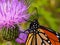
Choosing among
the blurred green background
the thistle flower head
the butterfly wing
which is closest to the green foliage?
the blurred green background

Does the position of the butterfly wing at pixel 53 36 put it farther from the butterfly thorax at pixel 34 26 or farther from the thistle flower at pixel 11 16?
the thistle flower at pixel 11 16

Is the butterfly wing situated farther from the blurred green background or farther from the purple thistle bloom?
the blurred green background

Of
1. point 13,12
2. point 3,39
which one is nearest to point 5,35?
point 3,39

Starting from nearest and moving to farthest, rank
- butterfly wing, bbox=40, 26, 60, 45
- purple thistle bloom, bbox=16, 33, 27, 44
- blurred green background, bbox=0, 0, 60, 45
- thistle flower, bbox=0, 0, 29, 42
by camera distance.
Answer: butterfly wing, bbox=40, 26, 60, 45, thistle flower, bbox=0, 0, 29, 42, purple thistle bloom, bbox=16, 33, 27, 44, blurred green background, bbox=0, 0, 60, 45

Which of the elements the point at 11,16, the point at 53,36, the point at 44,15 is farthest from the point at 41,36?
the point at 44,15

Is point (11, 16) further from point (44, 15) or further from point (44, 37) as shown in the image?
point (44, 15)

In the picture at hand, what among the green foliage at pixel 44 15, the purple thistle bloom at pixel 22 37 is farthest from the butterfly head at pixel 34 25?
the green foliage at pixel 44 15
